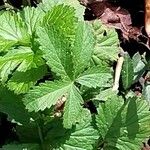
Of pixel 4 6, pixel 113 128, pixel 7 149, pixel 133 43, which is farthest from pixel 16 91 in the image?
pixel 133 43

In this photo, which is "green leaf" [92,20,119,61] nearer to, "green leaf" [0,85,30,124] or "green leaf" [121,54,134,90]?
"green leaf" [121,54,134,90]

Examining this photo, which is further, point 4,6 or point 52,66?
point 4,6

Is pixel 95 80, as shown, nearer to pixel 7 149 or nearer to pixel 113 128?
pixel 113 128

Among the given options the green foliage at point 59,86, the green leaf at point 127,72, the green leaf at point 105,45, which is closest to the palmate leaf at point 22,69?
the green foliage at point 59,86

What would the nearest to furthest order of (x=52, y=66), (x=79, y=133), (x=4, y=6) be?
(x=52, y=66) → (x=79, y=133) → (x=4, y=6)

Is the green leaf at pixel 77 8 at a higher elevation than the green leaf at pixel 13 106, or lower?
higher

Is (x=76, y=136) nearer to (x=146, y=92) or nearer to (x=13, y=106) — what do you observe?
(x=13, y=106)

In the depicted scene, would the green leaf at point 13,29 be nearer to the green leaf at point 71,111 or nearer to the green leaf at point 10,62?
the green leaf at point 10,62

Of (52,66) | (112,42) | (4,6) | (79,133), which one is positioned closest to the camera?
(52,66)
